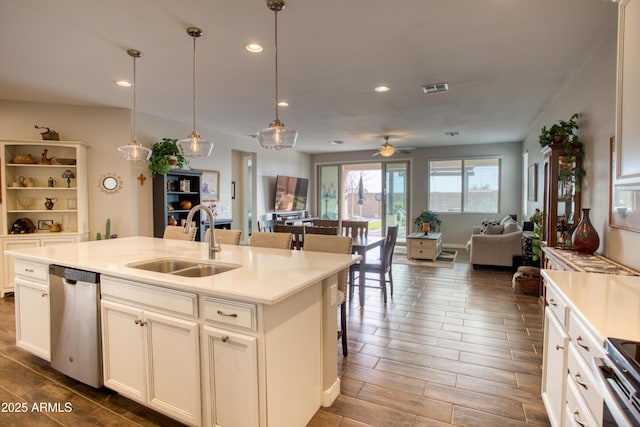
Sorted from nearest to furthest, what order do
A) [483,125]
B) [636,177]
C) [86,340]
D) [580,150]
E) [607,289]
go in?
[636,177], [607,289], [86,340], [580,150], [483,125]

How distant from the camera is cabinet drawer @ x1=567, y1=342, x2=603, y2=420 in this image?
4.04 ft

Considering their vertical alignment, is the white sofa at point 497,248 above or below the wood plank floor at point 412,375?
above

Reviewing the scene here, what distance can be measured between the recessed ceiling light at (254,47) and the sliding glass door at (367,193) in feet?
22.7

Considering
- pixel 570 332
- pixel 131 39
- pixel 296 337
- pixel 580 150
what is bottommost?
pixel 296 337

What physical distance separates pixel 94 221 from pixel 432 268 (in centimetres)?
560

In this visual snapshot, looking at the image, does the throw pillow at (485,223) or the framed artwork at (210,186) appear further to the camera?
the throw pillow at (485,223)

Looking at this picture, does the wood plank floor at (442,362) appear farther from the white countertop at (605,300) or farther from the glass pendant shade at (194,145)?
the glass pendant shade at (194,145)

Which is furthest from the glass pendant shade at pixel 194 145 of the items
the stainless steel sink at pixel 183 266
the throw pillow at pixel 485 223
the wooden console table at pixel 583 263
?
the throw pillow at pixel 485 223

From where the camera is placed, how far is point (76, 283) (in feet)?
7.50

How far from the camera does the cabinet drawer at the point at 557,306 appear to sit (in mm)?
1655

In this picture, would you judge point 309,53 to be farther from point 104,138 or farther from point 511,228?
point 511,228

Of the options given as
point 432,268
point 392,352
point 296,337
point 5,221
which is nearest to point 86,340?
point 296,337

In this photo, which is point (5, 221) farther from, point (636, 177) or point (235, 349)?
point (636, 177)

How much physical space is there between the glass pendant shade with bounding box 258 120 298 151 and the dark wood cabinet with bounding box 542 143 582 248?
2.89 meters
